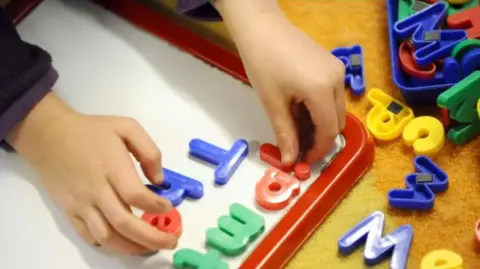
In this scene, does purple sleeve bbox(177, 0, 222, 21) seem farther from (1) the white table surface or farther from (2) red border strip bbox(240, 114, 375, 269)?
(2) red border strip bbox(240, 114, 375, 269)

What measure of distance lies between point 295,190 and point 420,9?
0.76ft

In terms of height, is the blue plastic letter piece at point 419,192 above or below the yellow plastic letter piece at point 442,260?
above

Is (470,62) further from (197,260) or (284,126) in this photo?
(197,260)

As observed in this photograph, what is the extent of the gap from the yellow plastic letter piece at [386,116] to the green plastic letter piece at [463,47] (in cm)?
6

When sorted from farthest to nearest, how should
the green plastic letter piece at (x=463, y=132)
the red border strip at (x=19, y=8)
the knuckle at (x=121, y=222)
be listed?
1. the red border strip at (x=19, y=8)
2. the green plastic letter piece at (x=463, y=132)
3. the knuckle at (x=121, y=222)

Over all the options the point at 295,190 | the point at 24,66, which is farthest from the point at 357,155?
the point at 24,66

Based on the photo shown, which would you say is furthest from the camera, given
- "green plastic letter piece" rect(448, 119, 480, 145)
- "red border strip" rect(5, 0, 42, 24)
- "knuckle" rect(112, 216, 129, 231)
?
"red border strip" rect(5, 0, 42, 24)

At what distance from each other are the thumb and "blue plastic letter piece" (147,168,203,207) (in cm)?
7

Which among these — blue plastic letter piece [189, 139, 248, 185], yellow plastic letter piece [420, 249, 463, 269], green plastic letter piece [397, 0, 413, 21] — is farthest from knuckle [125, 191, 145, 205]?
green plastic letter piece [397, 0, 413, 21]

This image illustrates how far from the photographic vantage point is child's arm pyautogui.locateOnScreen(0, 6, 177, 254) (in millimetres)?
527

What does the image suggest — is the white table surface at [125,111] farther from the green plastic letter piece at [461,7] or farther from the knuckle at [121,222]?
the green plastic letter piece at [461,7]

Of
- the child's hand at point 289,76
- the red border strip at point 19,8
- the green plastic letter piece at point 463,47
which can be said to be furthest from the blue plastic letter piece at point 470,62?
the red border strip at point 19,8

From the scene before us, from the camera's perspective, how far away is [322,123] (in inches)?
22.8

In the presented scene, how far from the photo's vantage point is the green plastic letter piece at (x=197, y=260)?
22.0 inches
